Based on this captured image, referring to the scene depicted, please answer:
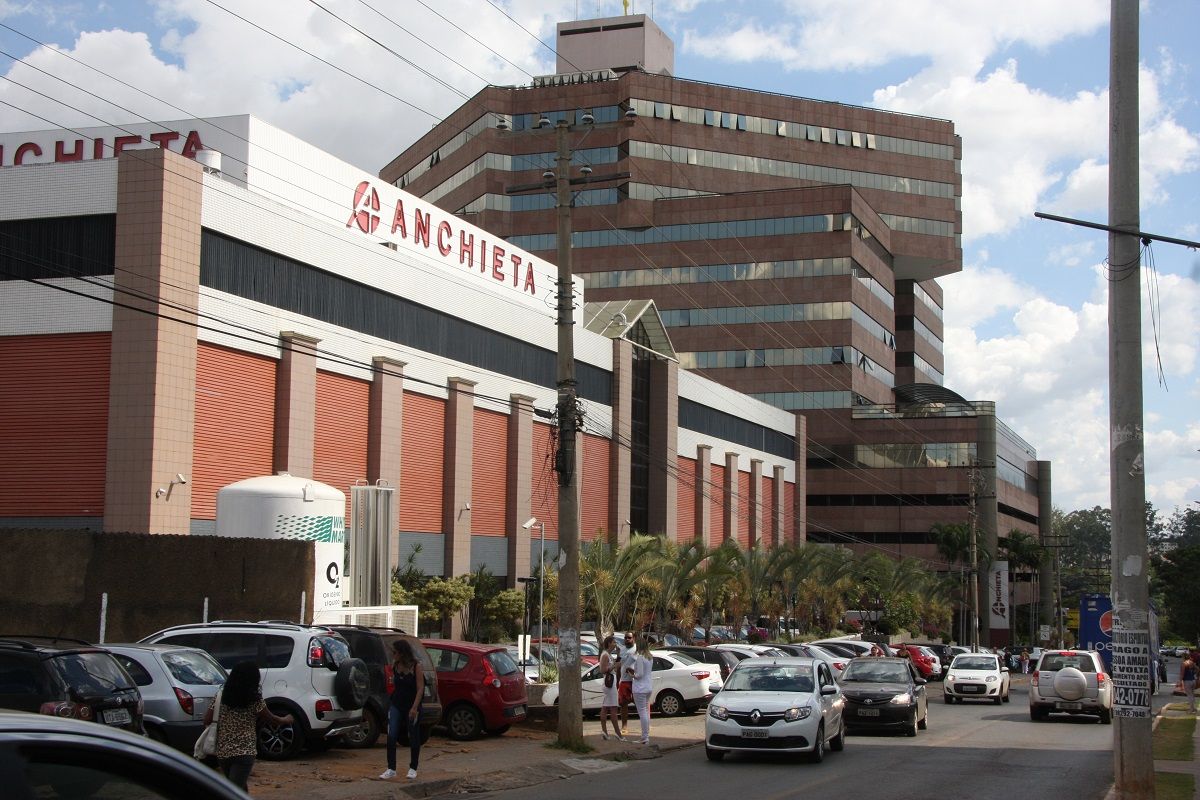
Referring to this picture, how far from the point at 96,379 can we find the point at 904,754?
2294 centimetres

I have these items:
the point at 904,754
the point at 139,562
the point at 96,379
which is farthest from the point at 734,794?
the point at 96,379

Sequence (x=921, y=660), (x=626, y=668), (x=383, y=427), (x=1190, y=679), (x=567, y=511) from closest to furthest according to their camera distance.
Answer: (x=567, y=511)
(x=626, y=668)
(x=1190, y=679)
(x=383, y=427)
(x=921, y=660)

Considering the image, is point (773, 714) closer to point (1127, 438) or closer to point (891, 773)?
point (891, 773)

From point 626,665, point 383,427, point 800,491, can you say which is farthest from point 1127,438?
point 800,491

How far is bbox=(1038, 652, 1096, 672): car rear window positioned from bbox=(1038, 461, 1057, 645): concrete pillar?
71.9 m

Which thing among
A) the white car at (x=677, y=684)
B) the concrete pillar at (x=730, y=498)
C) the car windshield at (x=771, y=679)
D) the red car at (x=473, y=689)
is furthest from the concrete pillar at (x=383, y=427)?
the concrete pillar at (x=730, y=498)

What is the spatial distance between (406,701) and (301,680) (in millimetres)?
1854

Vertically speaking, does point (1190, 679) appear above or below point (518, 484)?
below

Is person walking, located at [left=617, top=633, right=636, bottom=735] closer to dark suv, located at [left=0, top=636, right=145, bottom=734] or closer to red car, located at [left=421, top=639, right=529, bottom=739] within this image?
red car, located at [left=421, top=639, right=529, bottom=739]

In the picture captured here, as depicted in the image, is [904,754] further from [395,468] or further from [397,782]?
[395,468]

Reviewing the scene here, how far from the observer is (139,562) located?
878 inches

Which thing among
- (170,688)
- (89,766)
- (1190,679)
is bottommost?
(1190,679)

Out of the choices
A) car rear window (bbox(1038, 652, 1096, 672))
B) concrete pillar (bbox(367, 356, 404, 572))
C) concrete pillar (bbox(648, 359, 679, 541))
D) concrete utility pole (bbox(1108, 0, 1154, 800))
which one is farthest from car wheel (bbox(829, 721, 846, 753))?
concrete pillar (bbox(648, 359, 679, 541))

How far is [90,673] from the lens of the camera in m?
12.6
